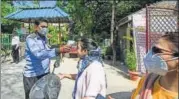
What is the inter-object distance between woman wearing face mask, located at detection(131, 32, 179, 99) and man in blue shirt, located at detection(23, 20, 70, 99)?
3.22m

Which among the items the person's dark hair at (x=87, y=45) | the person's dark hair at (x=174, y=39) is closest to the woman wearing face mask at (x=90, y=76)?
the person's dark hair at (x=87, y=45)

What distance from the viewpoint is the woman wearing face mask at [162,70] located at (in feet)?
6.95

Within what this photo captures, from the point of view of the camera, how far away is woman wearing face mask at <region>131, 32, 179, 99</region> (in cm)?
212

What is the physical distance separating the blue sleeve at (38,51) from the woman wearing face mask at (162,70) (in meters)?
3.02

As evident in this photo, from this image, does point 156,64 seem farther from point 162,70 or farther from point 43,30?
point 43,30

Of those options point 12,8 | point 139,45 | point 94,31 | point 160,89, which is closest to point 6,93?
point 139,45

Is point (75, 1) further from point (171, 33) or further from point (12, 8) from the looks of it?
point (171, 33)

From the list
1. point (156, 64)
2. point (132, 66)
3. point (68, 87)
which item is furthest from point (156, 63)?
point (132, 66)

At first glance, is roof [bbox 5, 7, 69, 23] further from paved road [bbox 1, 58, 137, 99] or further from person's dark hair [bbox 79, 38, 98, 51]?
person's dark hair [bbox 79, 38, 98, 51]

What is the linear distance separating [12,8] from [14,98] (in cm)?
2448

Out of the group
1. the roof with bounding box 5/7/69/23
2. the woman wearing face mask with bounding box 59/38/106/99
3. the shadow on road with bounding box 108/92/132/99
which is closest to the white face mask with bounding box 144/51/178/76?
the woman wearing face mask with bounding box 59/38/106/99

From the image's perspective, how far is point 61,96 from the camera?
975 centimetres

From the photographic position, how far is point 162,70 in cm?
219

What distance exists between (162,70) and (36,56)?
3.71m
